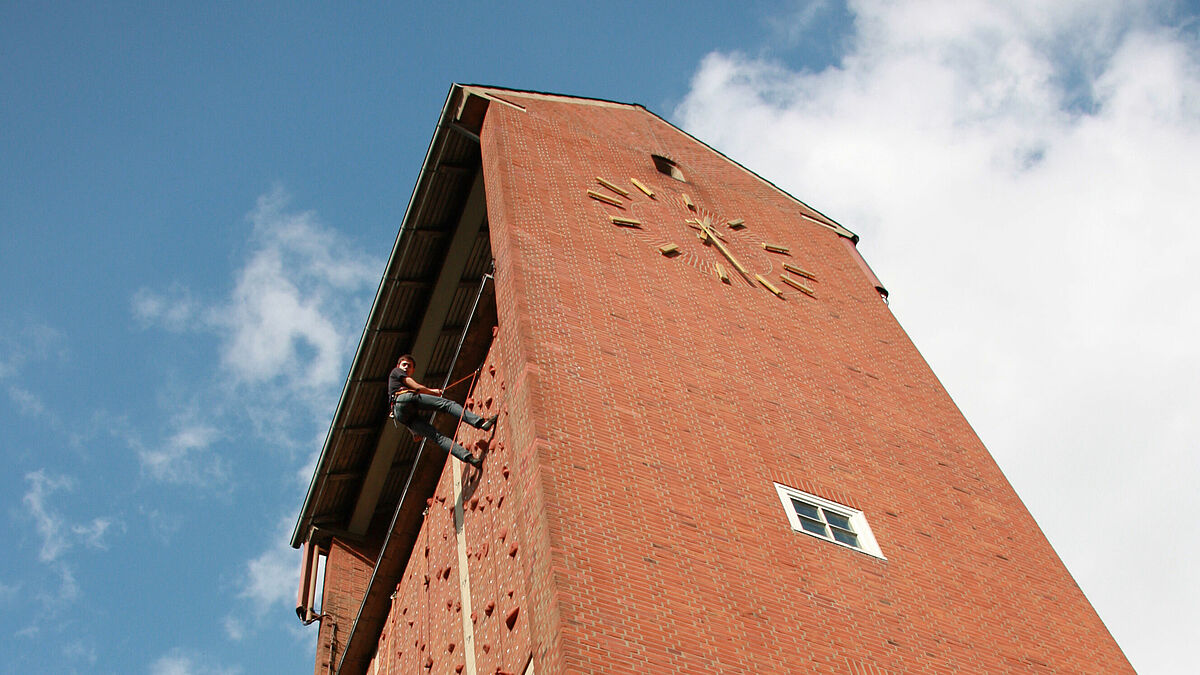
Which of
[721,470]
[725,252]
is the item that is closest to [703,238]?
[725,252]

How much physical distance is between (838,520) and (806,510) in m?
0.39

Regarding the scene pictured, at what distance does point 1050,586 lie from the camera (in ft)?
38.6

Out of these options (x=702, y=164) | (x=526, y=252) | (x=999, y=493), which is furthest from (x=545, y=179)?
(x=999, y=493)

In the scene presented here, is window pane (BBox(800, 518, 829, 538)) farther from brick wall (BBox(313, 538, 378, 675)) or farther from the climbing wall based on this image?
brick wall (BBox(313, 538, 378, 675))

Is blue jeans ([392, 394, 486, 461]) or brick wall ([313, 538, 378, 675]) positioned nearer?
blue jeans ([392, 394, 486, 461])

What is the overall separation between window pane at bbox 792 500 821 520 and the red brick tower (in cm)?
2

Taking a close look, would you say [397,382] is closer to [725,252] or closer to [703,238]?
[703,238]

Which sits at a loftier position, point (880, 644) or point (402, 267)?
point (402, 267)

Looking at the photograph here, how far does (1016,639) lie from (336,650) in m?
11.2

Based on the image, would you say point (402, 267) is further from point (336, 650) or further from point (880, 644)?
point (880, 644)

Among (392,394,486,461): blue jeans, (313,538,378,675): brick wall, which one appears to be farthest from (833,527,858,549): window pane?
(313,538,378,675): brick wall

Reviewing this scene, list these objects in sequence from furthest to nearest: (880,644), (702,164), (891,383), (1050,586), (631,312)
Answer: (702,164)
(891,383)
(631,312)
(1050,586)
(880,644)

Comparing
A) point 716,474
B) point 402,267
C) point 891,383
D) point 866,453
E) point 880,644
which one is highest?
point 402,267

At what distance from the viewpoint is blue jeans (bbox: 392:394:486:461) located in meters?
12.0
